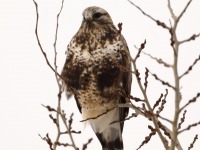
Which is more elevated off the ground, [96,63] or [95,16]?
[95,16]

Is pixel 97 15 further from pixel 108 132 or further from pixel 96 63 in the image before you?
pixel 108 132

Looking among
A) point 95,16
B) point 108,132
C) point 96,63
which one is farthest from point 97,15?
point 108,132

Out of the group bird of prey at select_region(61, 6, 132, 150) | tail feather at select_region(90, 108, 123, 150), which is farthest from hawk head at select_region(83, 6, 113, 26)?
tail feather at select_region(90, 108, 123, 150)

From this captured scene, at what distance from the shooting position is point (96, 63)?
6.02 metres

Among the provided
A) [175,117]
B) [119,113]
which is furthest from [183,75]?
[119,113]

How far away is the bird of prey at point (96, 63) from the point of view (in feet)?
19.8

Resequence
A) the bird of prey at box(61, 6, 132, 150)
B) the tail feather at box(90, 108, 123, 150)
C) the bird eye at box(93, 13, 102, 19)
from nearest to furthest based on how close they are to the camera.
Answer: the bird of prey at box(61, 6, 132, 150), the bird eye at box(93, 13, 102, 19), the tail feather at box(90, 108, 123, 150)

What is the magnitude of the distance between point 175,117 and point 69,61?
118 inches

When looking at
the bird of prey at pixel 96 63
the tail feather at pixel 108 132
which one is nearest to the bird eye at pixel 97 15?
the bird of prey at pixel 96 63

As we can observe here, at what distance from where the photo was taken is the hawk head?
19.9 feet

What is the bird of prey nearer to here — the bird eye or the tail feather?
the bird eye

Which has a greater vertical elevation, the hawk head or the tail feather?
the hawk head

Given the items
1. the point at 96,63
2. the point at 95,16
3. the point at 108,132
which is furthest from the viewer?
the point at 108,132

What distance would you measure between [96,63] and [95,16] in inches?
23.1
